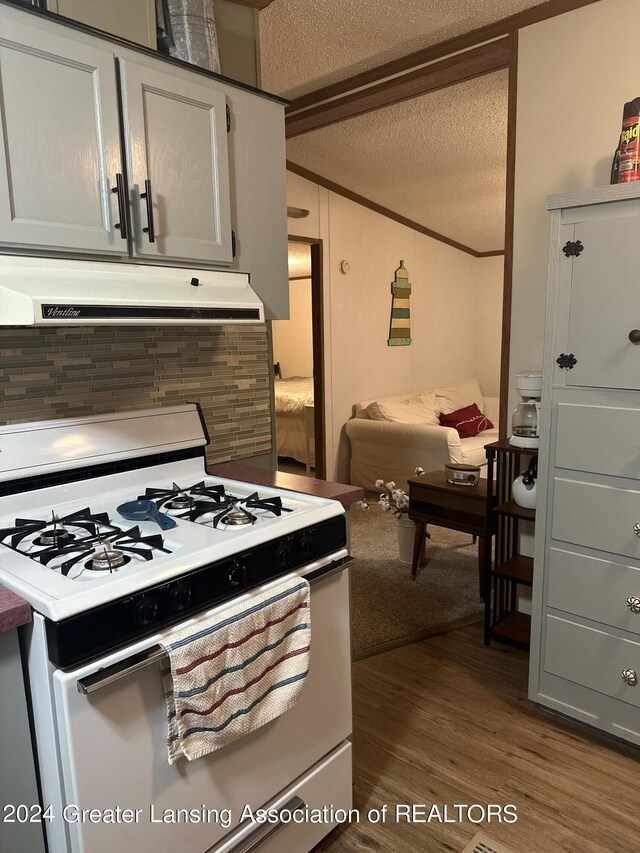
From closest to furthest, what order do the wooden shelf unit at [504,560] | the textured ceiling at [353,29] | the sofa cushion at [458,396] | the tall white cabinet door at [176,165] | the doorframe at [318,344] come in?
the tall white cabinet door at [176,165]
the textured ceiling at [353,29]
the wooden shelf unit at [504,560]
the doorframe at [318,344]
the sofa cushion at [458,396]

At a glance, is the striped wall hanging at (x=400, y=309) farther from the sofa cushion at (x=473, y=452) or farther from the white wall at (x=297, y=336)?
the white wall at (x=297, y=336)

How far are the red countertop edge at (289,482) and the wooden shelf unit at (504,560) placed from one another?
38.5 inches

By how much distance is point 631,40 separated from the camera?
2.21m

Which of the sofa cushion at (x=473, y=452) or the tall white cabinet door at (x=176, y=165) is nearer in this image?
the tall white cabinet door at (x=176, y=165)

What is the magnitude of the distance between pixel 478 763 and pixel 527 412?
1342 millimetres

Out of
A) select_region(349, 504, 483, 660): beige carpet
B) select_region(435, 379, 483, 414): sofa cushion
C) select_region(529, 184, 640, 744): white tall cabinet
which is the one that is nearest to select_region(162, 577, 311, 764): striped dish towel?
select_region(529, 184, 640, 744): white tall cabinet

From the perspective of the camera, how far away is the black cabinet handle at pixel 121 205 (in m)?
1.54

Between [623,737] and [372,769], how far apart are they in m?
0.84

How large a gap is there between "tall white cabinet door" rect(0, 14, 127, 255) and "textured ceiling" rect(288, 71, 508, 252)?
6.99ft

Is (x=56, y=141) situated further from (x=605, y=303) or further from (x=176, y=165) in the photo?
(x=605, y=303)

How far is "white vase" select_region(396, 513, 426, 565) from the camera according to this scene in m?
3.56

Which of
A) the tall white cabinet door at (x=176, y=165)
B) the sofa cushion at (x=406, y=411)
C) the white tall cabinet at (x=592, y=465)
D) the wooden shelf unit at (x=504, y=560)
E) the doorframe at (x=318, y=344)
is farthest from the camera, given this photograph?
the sofa cushion at (x=406, y=411)

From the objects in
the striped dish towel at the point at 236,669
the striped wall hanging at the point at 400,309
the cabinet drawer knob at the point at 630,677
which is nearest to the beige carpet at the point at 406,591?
the cabinet drawer knob at the point at 630,677

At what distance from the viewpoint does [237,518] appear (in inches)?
60.2
